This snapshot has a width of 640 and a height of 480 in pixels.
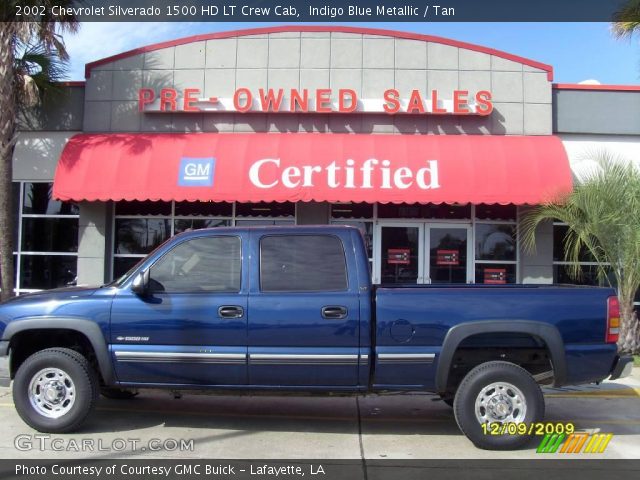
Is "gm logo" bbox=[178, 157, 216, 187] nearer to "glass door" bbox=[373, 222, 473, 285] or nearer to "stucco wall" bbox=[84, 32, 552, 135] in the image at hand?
"stucco wall" bbox=[84, 32, 552, 135]

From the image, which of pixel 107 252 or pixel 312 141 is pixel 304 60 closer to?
pixel 312 141

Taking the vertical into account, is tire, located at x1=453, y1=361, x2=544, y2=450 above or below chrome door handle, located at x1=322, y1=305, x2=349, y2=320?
below

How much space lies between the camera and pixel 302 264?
5.68m

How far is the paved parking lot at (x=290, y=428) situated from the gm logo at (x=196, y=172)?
16.9ft

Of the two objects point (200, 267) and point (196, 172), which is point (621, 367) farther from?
point (196, 172)

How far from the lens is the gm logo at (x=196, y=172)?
456 inches

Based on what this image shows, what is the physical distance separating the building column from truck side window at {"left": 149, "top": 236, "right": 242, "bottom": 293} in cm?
779

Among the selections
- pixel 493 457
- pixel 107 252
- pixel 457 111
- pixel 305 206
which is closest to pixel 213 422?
pixel 493 457

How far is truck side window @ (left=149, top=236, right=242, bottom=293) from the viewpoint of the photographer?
18.6 ft

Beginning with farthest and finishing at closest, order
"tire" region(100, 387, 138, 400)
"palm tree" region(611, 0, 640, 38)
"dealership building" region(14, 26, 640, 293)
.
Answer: "dealership building" region(14, 26, 640, 293)
"palm tree" region(611, 0, 640, 38)
"tire" region(100, 387, 138, 400)

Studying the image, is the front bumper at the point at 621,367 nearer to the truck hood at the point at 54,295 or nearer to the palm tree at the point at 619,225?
the palm tree at the point at 619,225

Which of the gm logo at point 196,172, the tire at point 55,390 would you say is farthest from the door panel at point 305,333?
the gm logo at point 196,172

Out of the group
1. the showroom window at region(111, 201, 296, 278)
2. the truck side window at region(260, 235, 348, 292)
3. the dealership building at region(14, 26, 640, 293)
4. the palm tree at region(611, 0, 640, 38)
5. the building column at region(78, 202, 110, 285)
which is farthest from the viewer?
the showroom window at region(111, 201, 296, 278)

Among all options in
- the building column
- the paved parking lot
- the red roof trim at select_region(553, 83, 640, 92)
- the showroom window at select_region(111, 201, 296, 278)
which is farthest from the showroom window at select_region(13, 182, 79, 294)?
the red roof trim at select_region(553, 83, 640, 92)
